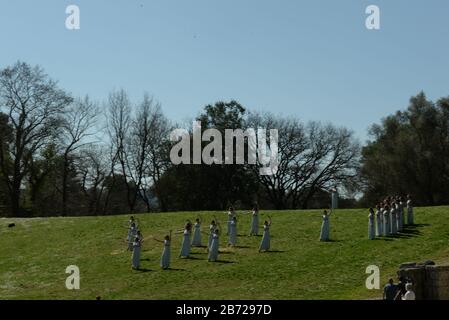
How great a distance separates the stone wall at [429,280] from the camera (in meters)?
23.2

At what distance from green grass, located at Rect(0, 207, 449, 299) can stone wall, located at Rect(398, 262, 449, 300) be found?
6.44ft

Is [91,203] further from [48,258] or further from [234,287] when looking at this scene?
[234,287]

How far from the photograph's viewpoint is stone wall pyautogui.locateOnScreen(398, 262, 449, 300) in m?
23.2

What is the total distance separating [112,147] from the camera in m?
81.0

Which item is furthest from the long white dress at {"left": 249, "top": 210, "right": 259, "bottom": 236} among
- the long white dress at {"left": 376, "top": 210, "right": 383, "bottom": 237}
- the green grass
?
the long white dress at {"left": 376, "top": 210, "right": 383, "bottom": 237}

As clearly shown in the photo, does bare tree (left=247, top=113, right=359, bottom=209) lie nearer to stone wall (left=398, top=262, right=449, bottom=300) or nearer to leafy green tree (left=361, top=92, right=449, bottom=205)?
leafy green tree (left=361, top=92, right=449, bottom=205)

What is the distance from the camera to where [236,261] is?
33.3 metres

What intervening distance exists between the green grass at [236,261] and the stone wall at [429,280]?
196 cm

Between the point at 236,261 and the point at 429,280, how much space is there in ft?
38.7

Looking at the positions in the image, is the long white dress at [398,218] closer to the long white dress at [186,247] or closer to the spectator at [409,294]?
the long white dress at [186,247]

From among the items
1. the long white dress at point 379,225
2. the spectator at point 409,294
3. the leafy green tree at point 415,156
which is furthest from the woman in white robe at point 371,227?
the leafy green tree at point 415,156

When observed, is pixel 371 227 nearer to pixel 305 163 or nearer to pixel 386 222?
pixel 386 222
